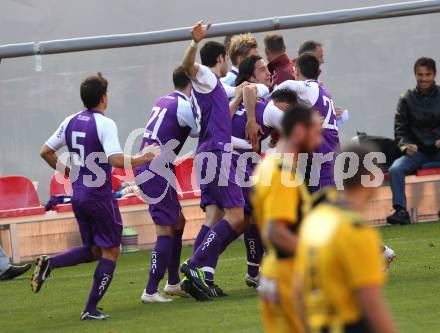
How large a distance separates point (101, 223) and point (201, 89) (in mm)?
1440

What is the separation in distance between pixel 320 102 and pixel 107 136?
2.18m

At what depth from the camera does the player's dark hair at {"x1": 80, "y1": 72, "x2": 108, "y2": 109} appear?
9.59 metres

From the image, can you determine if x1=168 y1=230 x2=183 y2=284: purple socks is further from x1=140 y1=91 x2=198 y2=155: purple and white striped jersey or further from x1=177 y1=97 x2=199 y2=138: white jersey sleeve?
x1=177 y1=97 x2=199 y2=138: white jersey sleeve

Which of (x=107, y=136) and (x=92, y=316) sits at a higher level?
(x=107, y=136)

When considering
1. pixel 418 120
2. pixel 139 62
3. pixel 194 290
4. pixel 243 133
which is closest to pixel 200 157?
pixel 243 133

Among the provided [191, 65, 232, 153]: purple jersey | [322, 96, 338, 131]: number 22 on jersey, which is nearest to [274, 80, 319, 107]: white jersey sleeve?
[322, 96, 338, 131]: number 22 on jersey

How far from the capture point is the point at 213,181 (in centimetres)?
1059

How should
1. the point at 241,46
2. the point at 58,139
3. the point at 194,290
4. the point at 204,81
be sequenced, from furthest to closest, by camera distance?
the point at 241,46 < the point at 194,290 < the point at 204,81 < the point at 58,139

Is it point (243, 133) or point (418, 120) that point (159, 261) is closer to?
point (243, 133)

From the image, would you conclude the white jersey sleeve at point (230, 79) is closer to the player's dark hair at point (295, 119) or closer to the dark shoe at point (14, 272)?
the dark shoe at point (14, 272)

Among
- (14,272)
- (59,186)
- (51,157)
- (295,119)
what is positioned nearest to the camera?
(295,119)

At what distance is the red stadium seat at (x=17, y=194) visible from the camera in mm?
15359

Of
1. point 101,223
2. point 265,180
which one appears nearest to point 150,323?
point 101,223

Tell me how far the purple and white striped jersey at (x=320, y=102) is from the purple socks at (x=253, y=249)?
1007 millimetres
